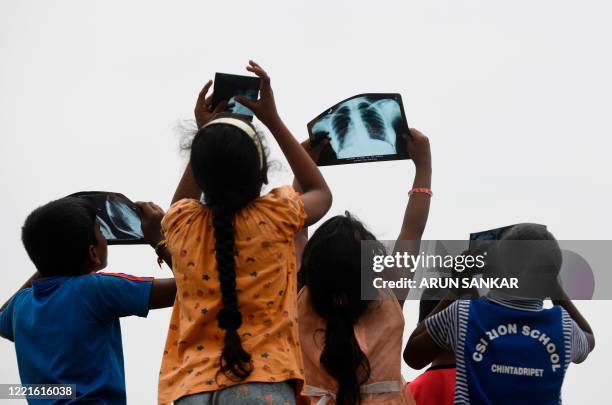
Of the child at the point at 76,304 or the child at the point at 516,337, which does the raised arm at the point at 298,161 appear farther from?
the child at the point at 516,337

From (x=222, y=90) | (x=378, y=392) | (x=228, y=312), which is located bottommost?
(x=378, y=392)

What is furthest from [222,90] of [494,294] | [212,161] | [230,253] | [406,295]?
[494,294]

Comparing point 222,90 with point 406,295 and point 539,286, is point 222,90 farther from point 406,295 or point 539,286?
point 539,286

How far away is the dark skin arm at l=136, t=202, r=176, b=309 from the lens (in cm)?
216

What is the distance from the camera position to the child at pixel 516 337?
7.39 ft

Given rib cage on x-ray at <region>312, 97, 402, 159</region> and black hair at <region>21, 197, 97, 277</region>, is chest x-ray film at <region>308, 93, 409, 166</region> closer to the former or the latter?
rib cage on x-ray at <region>312, 97, 402, 159</region>

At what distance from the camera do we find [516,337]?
2.28 meters

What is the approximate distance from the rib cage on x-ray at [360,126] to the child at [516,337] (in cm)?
52

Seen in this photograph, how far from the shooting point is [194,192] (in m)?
2.12

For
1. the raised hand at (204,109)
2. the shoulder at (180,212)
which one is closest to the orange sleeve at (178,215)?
the shoulder at (180,212)

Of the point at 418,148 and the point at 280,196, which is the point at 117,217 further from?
the point at 418,148

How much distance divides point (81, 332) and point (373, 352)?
33.8 inches

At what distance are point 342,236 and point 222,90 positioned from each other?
57 cm

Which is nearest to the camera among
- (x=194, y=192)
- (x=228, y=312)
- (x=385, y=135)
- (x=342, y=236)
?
(x=228, y=312)
